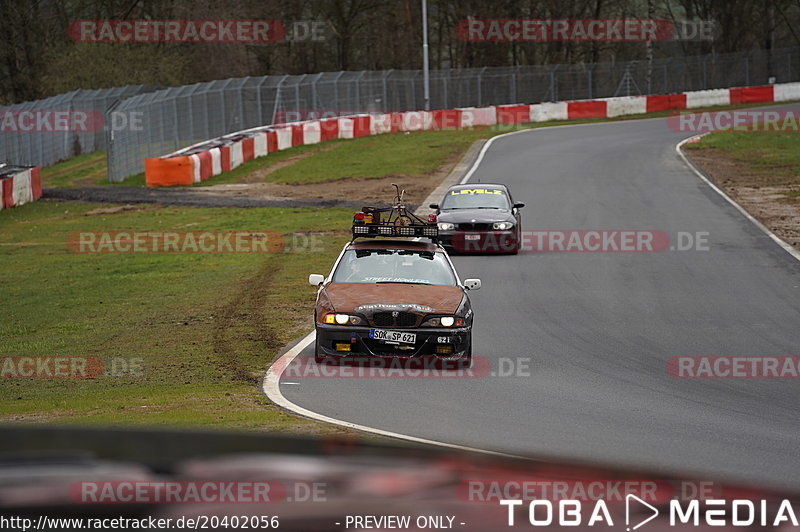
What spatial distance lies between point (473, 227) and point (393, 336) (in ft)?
36.3

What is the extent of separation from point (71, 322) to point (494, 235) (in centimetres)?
940

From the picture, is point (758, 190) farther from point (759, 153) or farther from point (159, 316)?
point (159, 316)

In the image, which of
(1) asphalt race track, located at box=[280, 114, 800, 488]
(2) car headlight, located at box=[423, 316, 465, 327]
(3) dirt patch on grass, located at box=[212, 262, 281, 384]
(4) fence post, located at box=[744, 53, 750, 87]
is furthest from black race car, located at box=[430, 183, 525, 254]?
(4) fence post, located at box=[744, 53, 750, 87]

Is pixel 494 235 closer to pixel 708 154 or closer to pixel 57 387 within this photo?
pixel 57 387

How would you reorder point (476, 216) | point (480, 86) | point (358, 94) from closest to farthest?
point (476, 216), point (358, 94), point (480, 86)

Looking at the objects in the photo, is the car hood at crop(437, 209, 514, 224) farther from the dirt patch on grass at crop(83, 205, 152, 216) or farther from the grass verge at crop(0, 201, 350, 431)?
the dirt patch on grass at crop(83, 205, 152, 216)

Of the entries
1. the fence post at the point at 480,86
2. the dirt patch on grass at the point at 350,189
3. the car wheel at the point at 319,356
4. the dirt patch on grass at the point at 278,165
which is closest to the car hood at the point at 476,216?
the dirt patch on grass at the point at 350,189

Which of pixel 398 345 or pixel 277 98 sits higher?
pixel 277 98

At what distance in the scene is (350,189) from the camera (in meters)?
36.6

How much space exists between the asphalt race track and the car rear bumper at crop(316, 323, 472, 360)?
474mm

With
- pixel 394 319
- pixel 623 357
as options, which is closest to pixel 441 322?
pixel 394 319

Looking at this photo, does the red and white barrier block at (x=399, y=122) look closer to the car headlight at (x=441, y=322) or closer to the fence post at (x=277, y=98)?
the fence post at (x=277, y=98)

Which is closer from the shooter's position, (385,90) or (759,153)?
(759,153)

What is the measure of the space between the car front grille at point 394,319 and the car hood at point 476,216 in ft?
35.6
